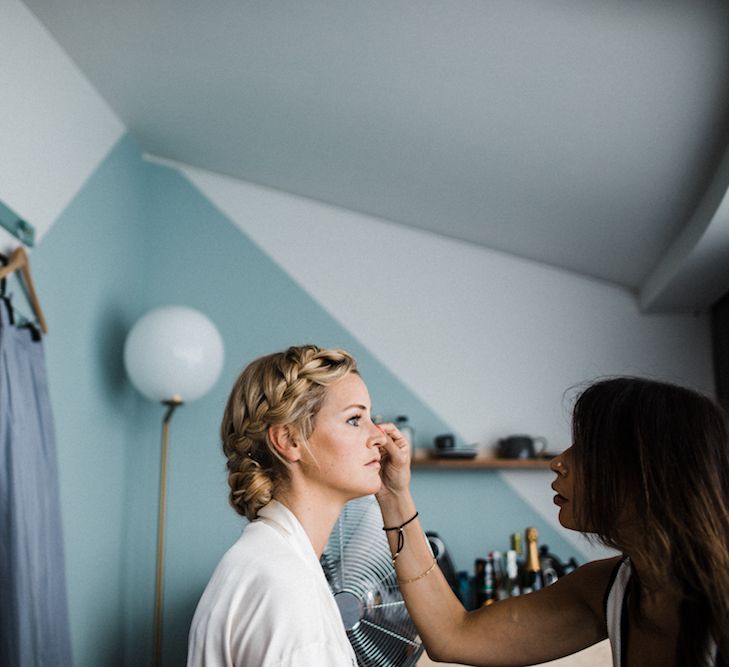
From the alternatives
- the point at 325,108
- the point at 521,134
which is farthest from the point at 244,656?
the point at 325,108

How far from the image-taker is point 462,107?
2615 mm

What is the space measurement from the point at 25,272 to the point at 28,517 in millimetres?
738

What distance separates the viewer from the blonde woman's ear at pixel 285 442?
5.21ft

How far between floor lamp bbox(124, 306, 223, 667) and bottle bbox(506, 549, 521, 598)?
1.25 metres

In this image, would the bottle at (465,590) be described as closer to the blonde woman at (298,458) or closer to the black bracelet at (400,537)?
the black bracelet at (400,537)

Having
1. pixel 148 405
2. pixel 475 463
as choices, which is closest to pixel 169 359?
pixel 148 405

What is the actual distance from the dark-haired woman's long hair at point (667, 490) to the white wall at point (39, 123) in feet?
6.27

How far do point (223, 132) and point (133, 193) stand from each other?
55 cm

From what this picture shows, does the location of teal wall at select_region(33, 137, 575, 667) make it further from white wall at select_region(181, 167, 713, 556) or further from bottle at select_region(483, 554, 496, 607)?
bottle at select_region(483, 554, 496, 607)

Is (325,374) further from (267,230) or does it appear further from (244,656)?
(267,230)

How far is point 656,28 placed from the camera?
1.95m

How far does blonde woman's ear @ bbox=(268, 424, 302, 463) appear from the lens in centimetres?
159

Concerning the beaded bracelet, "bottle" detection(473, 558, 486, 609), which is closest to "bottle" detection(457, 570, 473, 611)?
"bottle" detection(473, 558, 486, 609)

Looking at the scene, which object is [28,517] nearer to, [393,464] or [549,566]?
[393,464]
